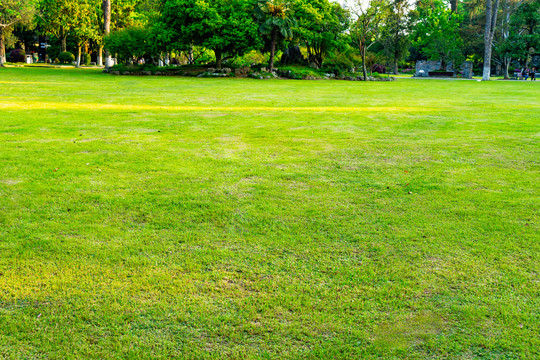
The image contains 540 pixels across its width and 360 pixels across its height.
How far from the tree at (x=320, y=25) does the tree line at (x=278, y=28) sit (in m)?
0.09

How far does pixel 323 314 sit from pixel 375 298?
16.3 inches

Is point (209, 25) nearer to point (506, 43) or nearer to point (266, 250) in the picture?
point (506, 43)

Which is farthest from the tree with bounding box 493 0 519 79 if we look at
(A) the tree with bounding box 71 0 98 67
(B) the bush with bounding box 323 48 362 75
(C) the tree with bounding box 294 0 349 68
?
(A) the tree with bounding box 71 0 98 67

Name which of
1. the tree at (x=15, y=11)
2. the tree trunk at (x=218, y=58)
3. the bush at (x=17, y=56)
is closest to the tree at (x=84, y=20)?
the tree at (x=15, y=11)

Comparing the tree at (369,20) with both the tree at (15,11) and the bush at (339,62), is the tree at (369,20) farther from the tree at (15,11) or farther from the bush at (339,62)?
the tree at (15,11)

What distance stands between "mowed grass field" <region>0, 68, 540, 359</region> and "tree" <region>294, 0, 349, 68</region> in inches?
1394

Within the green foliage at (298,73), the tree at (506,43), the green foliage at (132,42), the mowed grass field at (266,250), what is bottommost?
the mowed grass field at (266,250)

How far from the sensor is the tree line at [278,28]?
123ft

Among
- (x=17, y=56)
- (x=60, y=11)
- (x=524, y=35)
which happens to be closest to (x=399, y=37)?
(x=524, y=35)

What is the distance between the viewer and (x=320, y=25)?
139 ft

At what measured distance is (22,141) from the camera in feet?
25.5

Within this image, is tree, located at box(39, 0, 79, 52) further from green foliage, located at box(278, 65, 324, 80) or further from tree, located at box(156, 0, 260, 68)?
green foliage, located at box(278, 65, 324, 80)

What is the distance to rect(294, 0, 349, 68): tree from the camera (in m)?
40.4

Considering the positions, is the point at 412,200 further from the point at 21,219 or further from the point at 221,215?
the point at 21,219
